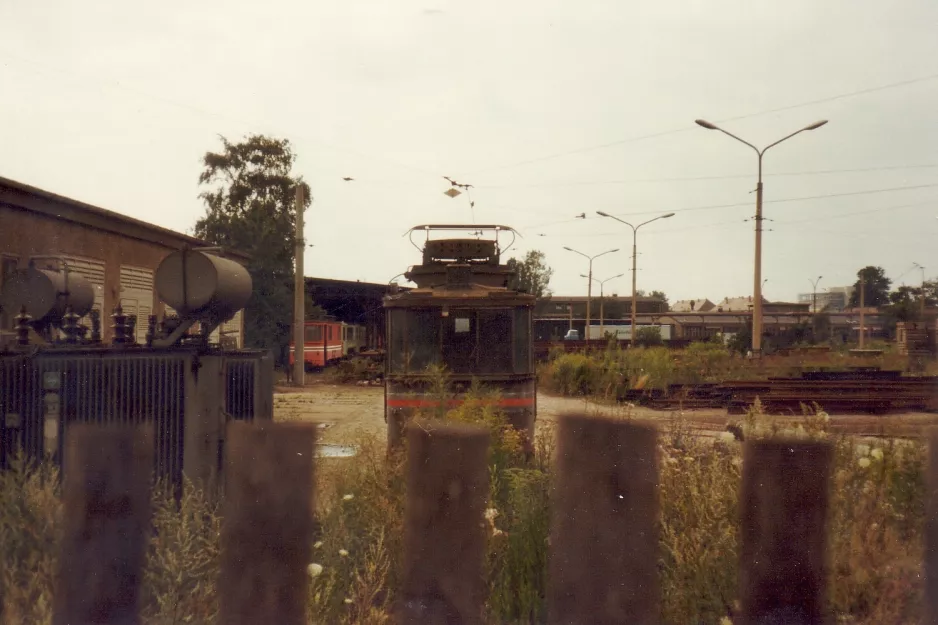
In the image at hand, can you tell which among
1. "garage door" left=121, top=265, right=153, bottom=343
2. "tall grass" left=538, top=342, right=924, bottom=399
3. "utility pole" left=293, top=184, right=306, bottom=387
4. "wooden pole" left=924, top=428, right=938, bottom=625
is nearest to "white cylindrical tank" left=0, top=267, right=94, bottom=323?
"wooden pole" left=924, top=428, right=938, bottom=625

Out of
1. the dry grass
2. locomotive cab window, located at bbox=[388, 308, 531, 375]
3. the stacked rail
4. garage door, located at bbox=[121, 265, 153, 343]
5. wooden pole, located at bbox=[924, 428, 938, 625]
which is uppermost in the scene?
garage door, located at bbox=[121, 265, 153, 343]

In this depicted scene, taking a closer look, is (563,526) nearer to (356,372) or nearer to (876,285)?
(356,372)

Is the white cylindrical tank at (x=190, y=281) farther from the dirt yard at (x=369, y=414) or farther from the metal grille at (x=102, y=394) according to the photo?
the dirt yard at (x=369, y=414)

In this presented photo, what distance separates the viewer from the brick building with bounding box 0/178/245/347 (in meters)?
14.3

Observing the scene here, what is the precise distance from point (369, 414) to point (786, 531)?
55.3 feet

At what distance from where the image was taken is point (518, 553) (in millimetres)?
3432

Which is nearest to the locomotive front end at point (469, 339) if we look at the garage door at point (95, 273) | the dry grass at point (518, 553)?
the dry grass at point (518, 553)

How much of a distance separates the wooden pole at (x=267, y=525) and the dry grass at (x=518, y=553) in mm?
685

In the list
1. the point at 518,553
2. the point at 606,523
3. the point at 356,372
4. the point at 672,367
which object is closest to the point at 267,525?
the point at 606,523

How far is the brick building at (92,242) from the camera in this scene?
14.3 metres

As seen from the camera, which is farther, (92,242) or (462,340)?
(92,242)

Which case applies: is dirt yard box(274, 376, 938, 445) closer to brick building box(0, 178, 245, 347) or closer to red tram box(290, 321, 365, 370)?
brick building box(0, 178, 245, 347)

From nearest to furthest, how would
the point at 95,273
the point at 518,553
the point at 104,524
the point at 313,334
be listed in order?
the point at 104,524, the point at 518,553, the point at 95,273, the point at 313,334

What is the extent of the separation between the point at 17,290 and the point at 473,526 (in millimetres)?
5085
